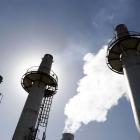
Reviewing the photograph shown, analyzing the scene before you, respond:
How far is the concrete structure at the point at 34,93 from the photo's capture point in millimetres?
22016

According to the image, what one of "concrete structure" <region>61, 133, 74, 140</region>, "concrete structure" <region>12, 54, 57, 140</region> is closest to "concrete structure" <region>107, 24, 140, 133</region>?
"concrete structure" <region>12, 54, 57, 140</region>

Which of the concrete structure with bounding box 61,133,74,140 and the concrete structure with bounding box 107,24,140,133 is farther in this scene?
the concrete structure with bounding box 61,133,74,140

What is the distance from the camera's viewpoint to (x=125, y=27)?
2672 centimetres

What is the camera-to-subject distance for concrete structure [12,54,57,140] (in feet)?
72.2

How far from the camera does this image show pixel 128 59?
22.0 m

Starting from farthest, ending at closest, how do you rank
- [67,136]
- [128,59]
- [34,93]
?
[67,136]
[34,93]
[128,59]

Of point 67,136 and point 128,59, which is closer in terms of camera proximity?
point 128,59

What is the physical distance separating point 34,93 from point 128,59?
1120 centimetres

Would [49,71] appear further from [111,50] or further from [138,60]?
[138,60]

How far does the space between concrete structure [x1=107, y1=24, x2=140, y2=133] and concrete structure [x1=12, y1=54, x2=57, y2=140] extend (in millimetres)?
7959

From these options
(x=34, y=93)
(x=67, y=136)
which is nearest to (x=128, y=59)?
(x=34, y=93)

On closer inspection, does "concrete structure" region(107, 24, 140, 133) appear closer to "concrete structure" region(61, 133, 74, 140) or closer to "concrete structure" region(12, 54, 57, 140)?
"concrete structure" region(12, 54, 57, 140)

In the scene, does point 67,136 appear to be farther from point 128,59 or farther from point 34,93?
point 128,59

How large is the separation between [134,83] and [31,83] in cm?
1353
